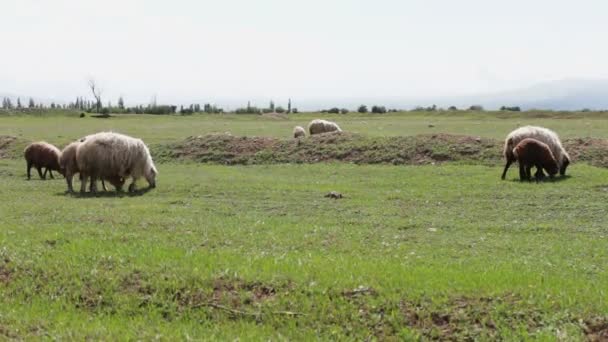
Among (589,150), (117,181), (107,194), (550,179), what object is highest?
(589,150)

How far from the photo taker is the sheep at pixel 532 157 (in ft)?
73.8

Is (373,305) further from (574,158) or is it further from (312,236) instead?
(574,158)

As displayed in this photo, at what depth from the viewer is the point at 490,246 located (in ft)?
38.8

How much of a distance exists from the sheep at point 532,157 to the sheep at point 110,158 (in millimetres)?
13149

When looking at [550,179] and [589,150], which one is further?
[589,150]

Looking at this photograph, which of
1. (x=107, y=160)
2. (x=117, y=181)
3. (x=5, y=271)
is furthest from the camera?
(x=117, y=181)

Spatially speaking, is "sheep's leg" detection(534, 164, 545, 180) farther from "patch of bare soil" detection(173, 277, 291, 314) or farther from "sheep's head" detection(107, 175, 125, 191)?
"patch of bare soil" detection(173, 277, 291, 314)

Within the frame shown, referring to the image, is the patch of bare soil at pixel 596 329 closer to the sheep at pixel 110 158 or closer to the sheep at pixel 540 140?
the sheep at pixel 540 140

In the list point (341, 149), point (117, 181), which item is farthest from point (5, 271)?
point (341, 149)

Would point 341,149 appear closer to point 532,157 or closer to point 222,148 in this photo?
point 222,148

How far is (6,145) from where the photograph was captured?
126 feet

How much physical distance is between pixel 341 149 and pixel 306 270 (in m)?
23.2

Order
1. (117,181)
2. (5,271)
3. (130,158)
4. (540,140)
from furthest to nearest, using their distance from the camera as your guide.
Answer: (540,140) → (117,181) → (130,158) → (5,271)

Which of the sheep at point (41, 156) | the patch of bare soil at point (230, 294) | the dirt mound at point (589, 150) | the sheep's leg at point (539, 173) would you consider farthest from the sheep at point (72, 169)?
the dirt mound at point (589, 150)
